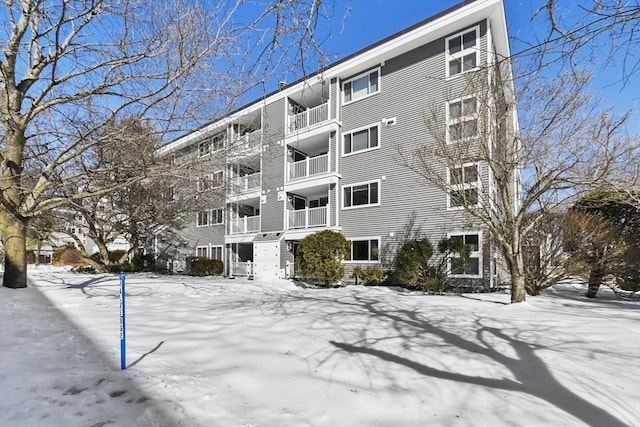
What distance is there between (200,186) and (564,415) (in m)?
13.5

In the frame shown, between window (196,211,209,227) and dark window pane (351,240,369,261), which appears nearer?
dark window pane (351,240,369,261)

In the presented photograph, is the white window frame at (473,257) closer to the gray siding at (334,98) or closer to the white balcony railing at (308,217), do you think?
the white balcony railing at (308,217)

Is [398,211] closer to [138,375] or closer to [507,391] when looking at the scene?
[507,391]

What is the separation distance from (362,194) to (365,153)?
2.06 meters

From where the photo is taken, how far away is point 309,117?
18266 mm

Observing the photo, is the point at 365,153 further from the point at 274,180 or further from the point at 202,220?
the point at 202,220

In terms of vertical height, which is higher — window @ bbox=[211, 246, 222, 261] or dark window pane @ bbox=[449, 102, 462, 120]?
dark window pane @ bbox=[449, 102, 462, 120]

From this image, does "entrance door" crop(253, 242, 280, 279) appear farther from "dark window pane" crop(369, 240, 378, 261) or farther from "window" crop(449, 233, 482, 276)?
"window" crop(449, 233, 482, 276)

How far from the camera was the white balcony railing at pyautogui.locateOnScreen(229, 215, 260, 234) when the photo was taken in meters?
20.4

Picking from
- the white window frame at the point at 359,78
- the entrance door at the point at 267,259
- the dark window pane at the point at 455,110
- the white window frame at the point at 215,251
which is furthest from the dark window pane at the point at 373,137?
the white window frame at the point at 215,251

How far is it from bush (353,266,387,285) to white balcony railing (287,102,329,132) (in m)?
8.30

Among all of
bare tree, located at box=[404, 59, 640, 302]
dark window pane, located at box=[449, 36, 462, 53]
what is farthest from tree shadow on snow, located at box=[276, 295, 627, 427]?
dark window pane, located at box=[449, 36, 462, 53]

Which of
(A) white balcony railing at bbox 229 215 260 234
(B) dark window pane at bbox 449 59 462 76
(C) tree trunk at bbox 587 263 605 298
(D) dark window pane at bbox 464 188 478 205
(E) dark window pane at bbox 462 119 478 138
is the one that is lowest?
(C) tree trunk at bbox 587 263 605 298

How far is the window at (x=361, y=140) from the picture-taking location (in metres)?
16.5
